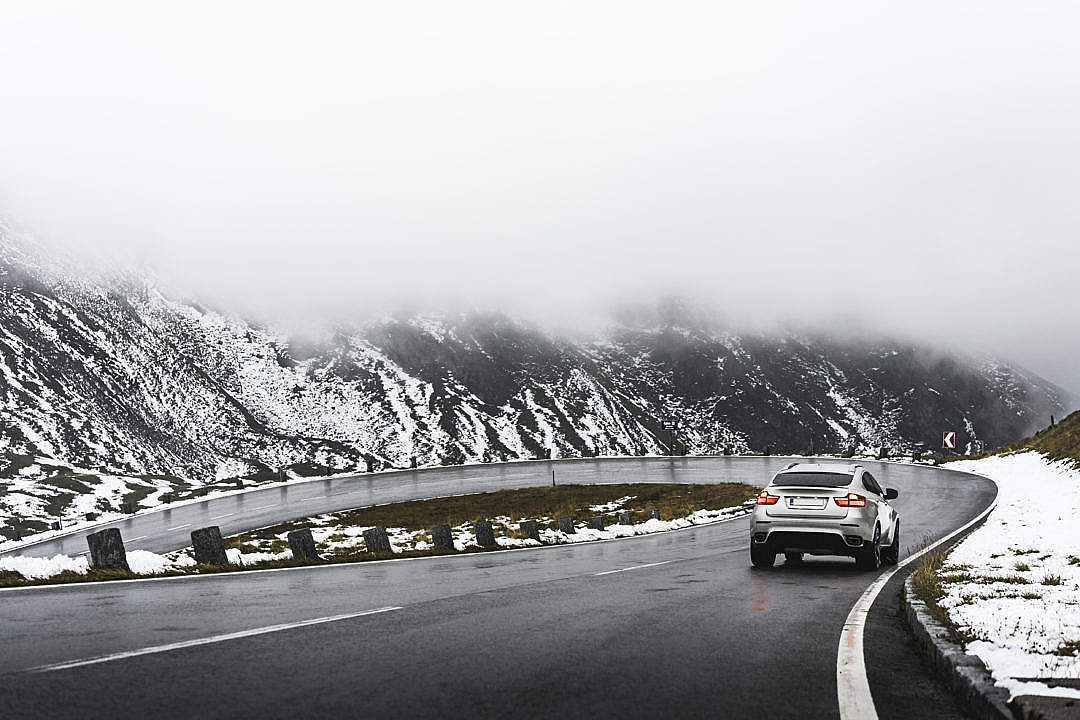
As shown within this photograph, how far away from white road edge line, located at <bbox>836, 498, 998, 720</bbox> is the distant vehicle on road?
2563mm

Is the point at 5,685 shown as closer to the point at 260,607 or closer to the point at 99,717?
the point at 99,717

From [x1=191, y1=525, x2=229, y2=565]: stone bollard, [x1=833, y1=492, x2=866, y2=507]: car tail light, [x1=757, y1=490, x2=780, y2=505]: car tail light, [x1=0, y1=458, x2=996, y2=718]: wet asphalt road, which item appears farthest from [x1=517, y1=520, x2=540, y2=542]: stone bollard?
[x1=833, y1=492, x2=866, y2=507]: car tail light

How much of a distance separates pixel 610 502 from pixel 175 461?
13786cm

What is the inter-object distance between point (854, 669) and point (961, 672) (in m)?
1.02

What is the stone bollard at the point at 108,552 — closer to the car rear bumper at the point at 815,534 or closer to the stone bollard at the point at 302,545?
the stone bollard at the point at 302,545

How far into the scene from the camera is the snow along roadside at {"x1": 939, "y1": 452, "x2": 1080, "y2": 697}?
6.59 metres

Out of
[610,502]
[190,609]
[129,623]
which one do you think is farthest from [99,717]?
[610,502]

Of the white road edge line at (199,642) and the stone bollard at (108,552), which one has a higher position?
the white road edge line at (199,642)

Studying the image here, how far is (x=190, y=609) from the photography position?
980 cm

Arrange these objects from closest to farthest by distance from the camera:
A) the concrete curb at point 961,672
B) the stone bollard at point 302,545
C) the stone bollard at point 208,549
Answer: the concrete curb at point 961,672 < the stone bollard at point 208,549 < the stone bollard at point 302,545

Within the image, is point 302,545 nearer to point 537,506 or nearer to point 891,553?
point 891,553

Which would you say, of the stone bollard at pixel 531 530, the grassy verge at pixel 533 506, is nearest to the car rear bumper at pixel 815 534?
the stone bollard at pixel 531 530

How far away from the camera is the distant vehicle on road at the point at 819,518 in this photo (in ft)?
51.5

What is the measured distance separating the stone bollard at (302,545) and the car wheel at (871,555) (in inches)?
404
